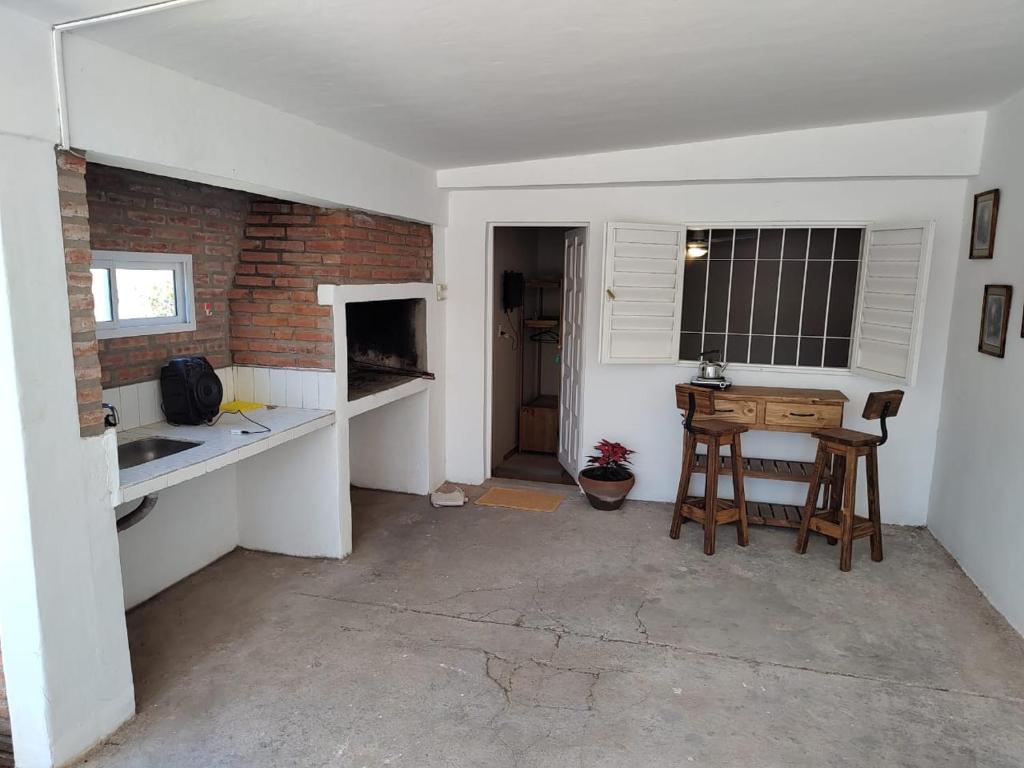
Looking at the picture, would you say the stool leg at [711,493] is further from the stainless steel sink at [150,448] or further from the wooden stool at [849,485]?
the stainless steel sink at [150,448]

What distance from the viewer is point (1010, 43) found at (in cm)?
289

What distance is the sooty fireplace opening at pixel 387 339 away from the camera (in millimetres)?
5164

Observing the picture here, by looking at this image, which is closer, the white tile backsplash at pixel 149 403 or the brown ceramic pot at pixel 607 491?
the white tile backsplash at pixel 149 403

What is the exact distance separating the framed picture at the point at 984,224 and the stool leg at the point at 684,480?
2109 millimetres

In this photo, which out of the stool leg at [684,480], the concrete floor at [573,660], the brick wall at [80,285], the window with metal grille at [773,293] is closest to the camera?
the brick wall at [80,285]

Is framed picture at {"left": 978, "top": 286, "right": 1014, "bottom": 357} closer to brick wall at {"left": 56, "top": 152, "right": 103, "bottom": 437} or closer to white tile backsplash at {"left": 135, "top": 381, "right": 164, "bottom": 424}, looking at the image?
brick wall at {"left": 56, "top": 152, "right": 103, "bottom": 437}

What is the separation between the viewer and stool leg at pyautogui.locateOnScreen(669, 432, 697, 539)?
446 cm

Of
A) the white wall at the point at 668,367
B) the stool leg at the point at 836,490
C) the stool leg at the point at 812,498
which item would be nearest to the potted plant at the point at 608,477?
the white wall at the point at 668,367

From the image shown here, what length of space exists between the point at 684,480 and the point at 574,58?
2.86 metres

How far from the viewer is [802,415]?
14.6 feet

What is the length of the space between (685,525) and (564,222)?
2476mm

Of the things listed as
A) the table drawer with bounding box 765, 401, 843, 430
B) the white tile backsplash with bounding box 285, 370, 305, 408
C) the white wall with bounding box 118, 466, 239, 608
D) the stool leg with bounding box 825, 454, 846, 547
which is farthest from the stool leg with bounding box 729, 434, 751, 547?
the white wall with bounding box 118, 466, 239, 608

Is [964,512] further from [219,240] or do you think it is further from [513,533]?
[219,240]

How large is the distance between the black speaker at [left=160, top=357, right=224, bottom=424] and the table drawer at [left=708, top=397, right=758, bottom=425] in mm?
3194
